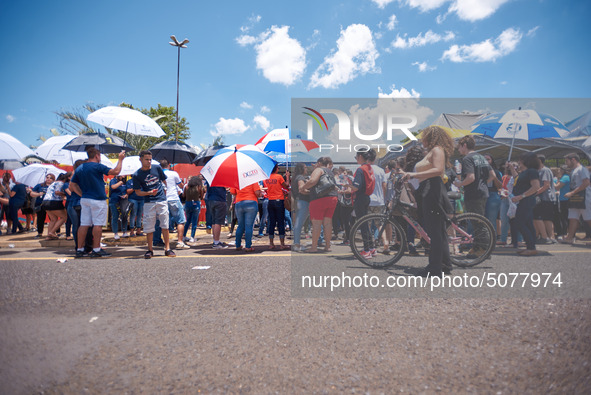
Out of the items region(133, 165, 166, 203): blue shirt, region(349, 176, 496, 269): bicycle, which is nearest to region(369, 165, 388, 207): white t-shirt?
region(349, 176, 496, 269): bicycle

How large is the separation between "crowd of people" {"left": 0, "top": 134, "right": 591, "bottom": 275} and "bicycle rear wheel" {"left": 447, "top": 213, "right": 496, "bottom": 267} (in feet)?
0.40

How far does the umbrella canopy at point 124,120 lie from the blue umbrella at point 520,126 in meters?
7.53

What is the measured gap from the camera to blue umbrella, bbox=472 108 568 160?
372cm

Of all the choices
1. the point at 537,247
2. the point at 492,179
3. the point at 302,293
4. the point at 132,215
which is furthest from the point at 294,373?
the point at 132,215

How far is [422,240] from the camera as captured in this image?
459 cm

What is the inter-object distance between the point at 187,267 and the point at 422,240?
11.9 feet

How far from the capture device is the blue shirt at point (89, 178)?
6371 millimetres

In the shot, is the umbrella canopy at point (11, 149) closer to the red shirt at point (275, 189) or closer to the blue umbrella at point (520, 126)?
the red shirt at point (275, 189)

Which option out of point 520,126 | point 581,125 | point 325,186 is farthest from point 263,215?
point 581,125

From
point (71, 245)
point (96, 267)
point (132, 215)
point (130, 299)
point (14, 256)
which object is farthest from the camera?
point (132, 215)

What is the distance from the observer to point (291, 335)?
2.78m

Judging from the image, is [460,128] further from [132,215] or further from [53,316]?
[132,215]

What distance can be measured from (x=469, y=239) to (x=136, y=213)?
26.1 ft

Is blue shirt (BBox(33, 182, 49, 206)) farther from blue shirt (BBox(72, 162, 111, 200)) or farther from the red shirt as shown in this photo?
the red shirt
